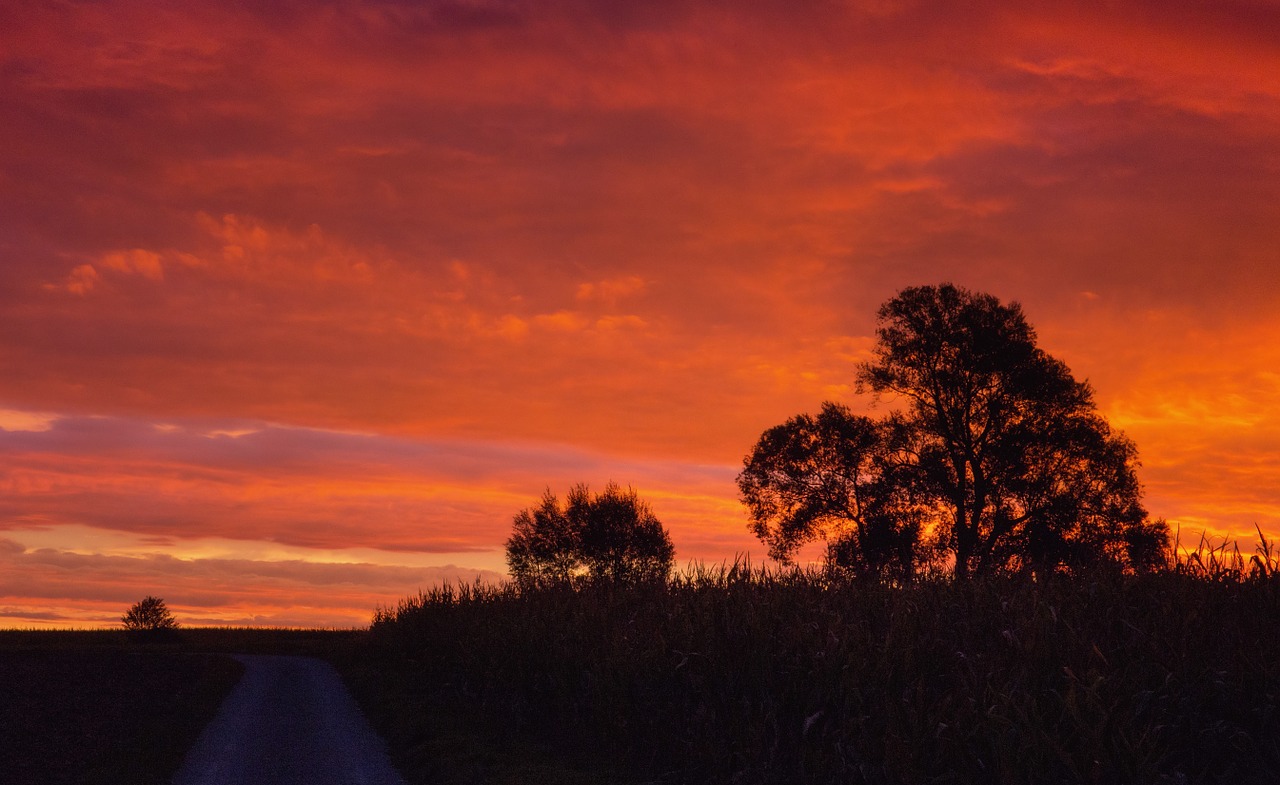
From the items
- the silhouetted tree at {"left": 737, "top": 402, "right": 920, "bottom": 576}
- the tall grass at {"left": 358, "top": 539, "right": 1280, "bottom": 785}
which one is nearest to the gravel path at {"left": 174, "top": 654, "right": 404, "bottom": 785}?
the tall grass at {"left": 358, "top": 539, "right": 1280, "bottom": 785}

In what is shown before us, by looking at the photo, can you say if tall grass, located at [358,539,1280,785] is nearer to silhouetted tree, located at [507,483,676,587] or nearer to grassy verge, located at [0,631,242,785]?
grassy verge, located at [0,631,242,785]

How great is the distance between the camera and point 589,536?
233 ft

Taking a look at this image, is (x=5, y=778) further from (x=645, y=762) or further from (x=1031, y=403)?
(x=1031, y=403)

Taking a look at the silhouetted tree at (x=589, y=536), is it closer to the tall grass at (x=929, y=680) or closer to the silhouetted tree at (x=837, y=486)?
the silhouetted tree at (x=837, y=486)

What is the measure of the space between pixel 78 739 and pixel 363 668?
53.9ft

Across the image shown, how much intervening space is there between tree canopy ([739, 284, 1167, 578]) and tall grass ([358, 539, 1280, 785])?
23066 millimetres

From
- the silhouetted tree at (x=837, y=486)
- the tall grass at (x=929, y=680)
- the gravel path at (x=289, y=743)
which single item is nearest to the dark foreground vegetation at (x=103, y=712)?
the gravel path at (x=289, y=743)

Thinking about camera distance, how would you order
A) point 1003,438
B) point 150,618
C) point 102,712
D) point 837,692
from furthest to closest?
1. point 150,618
2. point 1003,438
3. point 102,712
4. point 837,692

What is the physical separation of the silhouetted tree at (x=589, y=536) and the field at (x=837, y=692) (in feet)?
143

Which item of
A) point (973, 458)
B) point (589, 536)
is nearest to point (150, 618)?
point (589, 536)

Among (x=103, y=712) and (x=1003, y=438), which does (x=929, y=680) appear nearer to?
(x=103, y=712)

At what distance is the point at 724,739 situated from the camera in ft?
48.4

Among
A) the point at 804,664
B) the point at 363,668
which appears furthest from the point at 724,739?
the point at 363,668

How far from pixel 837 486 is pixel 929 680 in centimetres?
3198
